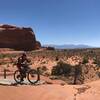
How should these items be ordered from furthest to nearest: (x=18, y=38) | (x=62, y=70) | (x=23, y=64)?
(x=18, y=38), (x=62, y=70), (x=23, y=64)

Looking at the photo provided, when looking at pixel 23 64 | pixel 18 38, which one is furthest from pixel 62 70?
pixel 18 38

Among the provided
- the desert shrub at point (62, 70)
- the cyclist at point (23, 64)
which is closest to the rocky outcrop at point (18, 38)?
the desert shrub at point (62, 70)

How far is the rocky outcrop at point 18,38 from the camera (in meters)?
107

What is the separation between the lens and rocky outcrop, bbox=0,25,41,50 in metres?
107

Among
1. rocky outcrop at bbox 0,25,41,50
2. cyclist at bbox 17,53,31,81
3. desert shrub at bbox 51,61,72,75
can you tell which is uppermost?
rocky outcrop at bbox 0,25,41,50

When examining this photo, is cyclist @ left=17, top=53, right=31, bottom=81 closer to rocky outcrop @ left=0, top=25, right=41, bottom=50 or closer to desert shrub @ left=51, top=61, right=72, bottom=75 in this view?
desert shrub @ left=51, top=61, right=72, bottom=75

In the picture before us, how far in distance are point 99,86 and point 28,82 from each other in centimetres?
561

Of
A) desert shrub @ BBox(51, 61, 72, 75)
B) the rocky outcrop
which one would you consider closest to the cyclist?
desert shrub @ BBox(51, 61, 72, 75)

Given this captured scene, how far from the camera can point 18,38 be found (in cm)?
10975

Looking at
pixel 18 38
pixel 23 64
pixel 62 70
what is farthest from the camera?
pixel 18 38

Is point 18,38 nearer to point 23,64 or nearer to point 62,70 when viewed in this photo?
point 62,70

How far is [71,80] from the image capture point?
26.0 meters

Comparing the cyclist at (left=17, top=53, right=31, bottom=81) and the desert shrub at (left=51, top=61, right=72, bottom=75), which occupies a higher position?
the cyclist at (left=17, top=53, right=31, bottom=81)

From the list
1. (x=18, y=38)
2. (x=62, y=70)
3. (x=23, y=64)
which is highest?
(x=18, y=38)
